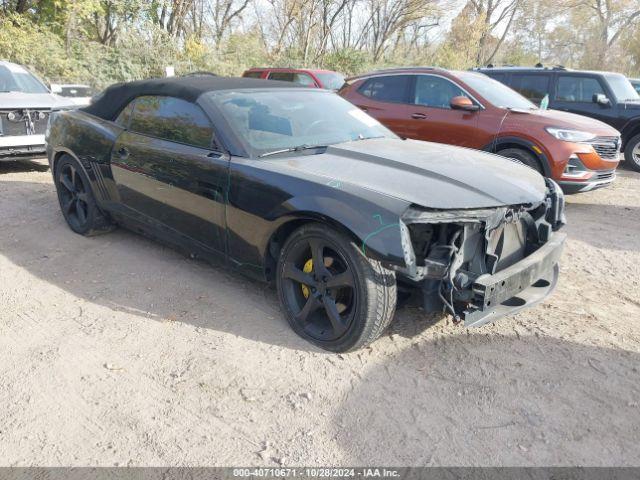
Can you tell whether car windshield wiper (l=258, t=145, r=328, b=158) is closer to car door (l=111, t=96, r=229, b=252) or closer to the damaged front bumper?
car door (l=111, t=96, r=229, b=252)

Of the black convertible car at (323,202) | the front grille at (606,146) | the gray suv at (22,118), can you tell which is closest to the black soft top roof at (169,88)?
the black convertible car at (323,202)

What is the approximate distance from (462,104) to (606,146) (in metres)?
1.84

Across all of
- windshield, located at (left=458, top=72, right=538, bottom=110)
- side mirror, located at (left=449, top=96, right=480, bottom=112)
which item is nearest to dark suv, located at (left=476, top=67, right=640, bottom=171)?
windshield, located at (left=458, top=72, right=538, bottom=110)

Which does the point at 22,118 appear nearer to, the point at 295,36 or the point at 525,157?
the point at 525,157

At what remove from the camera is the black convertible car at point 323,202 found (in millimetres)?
2713

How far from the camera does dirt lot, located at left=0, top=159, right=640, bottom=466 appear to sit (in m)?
2.32

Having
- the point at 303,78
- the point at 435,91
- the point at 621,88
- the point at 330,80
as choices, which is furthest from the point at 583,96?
the point at 303,78

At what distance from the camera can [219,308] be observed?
3.58 m

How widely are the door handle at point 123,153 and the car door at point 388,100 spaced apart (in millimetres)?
4091

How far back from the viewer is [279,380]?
9.20 feet

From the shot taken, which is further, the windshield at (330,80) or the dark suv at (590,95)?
the windshield at (330,80)

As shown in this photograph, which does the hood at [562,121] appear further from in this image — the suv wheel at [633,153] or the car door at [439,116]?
the suv wheel at [633,153]

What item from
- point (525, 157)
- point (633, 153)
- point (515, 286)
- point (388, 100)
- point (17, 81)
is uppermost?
point (17, 81)

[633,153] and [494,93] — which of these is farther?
[633,153]
